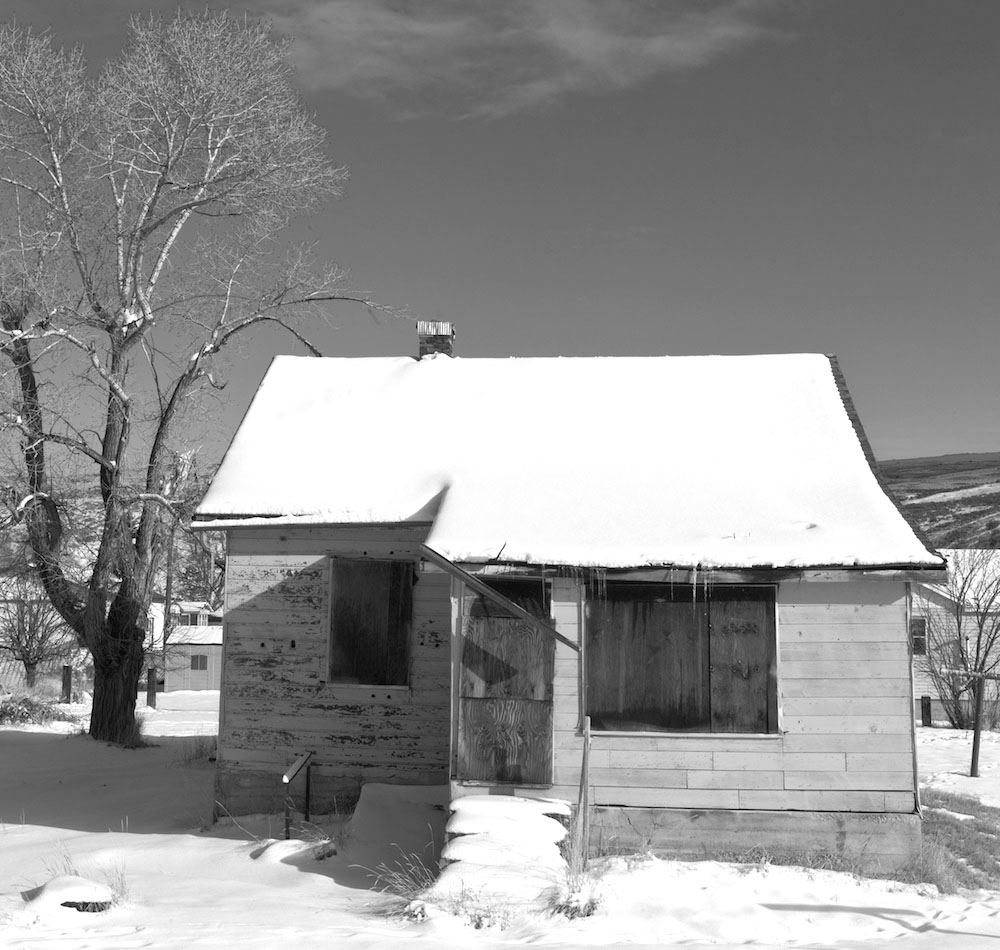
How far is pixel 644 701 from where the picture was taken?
382 inches

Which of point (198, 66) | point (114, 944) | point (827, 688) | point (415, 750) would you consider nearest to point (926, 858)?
point (827, 688)

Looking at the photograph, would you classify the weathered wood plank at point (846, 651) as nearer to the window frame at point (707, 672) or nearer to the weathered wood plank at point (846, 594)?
the window frame at point (707, 672)

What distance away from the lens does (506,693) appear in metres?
9.61

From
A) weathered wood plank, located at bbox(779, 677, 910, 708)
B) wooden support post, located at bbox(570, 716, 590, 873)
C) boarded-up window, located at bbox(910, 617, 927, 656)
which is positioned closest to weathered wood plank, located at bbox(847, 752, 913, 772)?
weathered wood plank, located at bbox(779, 677, 910, 708)

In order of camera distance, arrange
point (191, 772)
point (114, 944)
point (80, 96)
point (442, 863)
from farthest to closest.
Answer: point (80, 96)
point (191, 772)
point (442, 863)
point (114, 944)

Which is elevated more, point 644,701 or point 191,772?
point 644,701

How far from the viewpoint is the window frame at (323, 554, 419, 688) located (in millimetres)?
11453

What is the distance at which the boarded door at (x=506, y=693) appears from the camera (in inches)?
374

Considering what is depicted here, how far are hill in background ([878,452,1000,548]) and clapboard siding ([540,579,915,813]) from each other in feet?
127

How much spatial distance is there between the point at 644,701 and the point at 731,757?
90cm

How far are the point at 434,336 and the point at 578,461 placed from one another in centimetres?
453

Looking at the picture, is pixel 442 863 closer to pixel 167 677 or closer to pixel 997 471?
pixel 167 677

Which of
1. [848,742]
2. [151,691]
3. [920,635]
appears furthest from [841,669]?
[151,691]

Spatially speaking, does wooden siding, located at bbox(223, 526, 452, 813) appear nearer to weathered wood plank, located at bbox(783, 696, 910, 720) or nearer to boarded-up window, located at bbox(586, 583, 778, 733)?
boarded-up window, located at bbox(586, 583, 778, 733)
